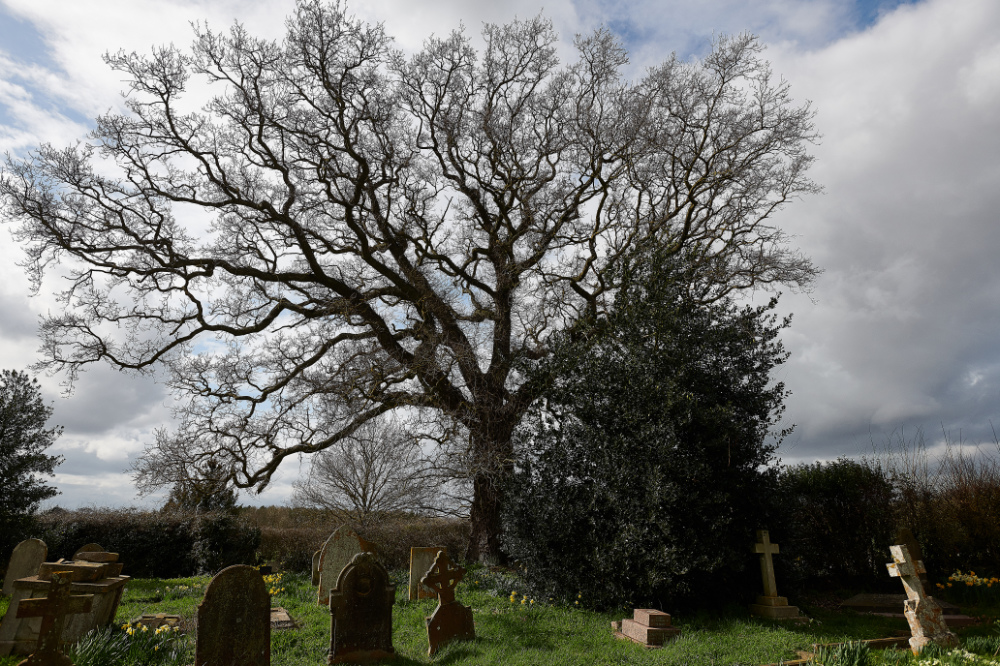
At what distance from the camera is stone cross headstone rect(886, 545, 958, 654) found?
627 cm

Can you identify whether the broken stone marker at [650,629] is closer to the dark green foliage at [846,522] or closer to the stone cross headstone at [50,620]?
the dark green foliage at [846,522]

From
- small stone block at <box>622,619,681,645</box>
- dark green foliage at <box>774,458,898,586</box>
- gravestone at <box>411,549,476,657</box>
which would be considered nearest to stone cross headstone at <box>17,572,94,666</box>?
gravestone at <box>411,549,476,657</box>

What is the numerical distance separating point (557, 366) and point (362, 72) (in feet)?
27.1

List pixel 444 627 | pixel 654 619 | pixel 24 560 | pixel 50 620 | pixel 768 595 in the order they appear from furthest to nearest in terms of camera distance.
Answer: pixel 24 560, pixel 768 595, pixel 444 627, pixel 654 619, pixel 50 620

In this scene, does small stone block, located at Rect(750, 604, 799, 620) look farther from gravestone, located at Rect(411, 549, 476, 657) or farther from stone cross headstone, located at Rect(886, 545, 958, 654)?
gravestone, located at Rect(411, 549, 476, 657)

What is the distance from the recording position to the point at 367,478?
547 inches

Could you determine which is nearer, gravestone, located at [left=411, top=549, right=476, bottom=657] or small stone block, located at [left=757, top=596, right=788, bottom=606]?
gravestone, located at [left=411, top=549, right=476, bottom=657]

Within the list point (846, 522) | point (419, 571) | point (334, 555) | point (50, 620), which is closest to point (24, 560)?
point (334, 555)

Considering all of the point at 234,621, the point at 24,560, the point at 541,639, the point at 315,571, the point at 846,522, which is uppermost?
the point at 846,522

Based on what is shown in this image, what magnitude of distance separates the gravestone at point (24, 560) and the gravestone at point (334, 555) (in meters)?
4.32

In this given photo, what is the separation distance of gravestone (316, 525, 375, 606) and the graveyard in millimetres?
376

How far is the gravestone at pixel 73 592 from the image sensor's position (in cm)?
652

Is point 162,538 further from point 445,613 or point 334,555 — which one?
point 445,613

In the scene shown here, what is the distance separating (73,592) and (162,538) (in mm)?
7974
